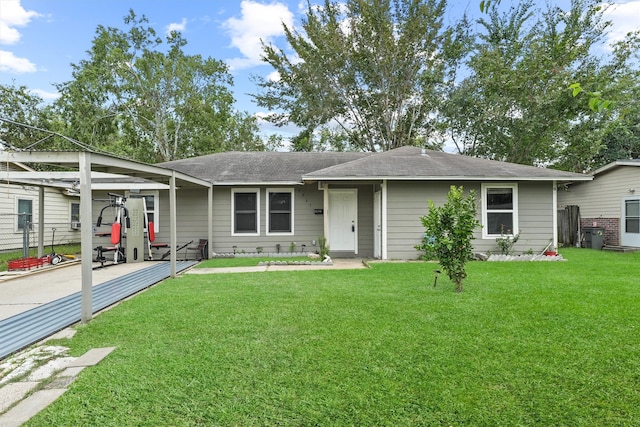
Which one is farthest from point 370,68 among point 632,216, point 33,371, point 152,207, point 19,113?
point 19,113

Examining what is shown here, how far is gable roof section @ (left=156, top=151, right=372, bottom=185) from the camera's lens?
11.2m

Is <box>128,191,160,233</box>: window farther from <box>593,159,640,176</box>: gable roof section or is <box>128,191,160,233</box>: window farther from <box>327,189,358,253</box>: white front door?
<box>593,159,640,176</box>: gable roof section

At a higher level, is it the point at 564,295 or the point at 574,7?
the point at 574,7

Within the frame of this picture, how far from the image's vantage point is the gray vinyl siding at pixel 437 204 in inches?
401

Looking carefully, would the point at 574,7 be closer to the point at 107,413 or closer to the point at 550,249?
the point at 550,249

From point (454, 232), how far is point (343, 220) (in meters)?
5.83

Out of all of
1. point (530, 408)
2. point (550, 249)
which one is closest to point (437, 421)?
point (530, 408)

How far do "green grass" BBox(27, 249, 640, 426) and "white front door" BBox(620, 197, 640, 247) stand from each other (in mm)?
8646

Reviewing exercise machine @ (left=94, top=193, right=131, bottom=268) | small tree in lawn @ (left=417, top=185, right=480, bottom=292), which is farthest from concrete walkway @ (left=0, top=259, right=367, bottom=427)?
small tree in lawn @ (left=417, top=185, right=480, bottom=292)

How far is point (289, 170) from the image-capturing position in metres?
12.2

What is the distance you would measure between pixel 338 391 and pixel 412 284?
4.10 metres

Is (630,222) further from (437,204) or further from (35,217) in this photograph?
(35,217)

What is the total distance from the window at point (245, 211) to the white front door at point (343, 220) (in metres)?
2.28

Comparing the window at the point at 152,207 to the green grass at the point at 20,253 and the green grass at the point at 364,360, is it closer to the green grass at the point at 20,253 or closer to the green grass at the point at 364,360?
the green grass at the point at 20,253
